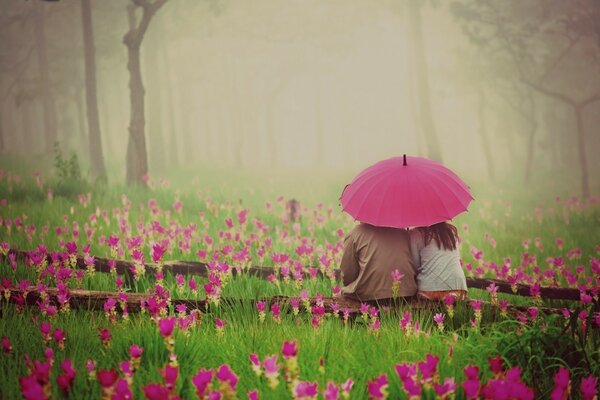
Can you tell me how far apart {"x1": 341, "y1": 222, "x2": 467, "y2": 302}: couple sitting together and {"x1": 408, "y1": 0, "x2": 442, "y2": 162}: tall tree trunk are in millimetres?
13081

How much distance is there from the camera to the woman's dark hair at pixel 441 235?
396cm

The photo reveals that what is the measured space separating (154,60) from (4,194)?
13.8m

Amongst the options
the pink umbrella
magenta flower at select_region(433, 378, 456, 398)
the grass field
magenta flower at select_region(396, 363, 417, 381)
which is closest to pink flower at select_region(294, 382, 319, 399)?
the grass field

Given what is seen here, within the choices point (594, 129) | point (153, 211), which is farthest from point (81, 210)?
point (594, 129)

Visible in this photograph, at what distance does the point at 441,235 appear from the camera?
3.98m

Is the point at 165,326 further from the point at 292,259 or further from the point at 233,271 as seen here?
the point at 292,259

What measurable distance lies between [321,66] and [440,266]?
25.1m

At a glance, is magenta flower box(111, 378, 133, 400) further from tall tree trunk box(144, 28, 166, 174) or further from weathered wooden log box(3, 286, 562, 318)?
tall tree trunk box(144, 28, 166, 174)

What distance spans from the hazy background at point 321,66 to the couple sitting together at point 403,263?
8645 millimetres

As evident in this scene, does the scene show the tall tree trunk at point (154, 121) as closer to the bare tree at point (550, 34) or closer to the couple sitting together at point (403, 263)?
the bare tree at point (550, 34)

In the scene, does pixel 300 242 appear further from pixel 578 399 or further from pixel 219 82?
pixel 219 82

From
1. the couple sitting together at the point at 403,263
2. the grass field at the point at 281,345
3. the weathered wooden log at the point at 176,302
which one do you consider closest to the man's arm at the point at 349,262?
the couple sitting together at the point at 403,263

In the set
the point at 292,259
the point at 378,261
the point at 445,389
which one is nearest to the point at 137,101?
the point at 292,259

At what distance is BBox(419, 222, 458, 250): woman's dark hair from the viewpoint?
156 inches
